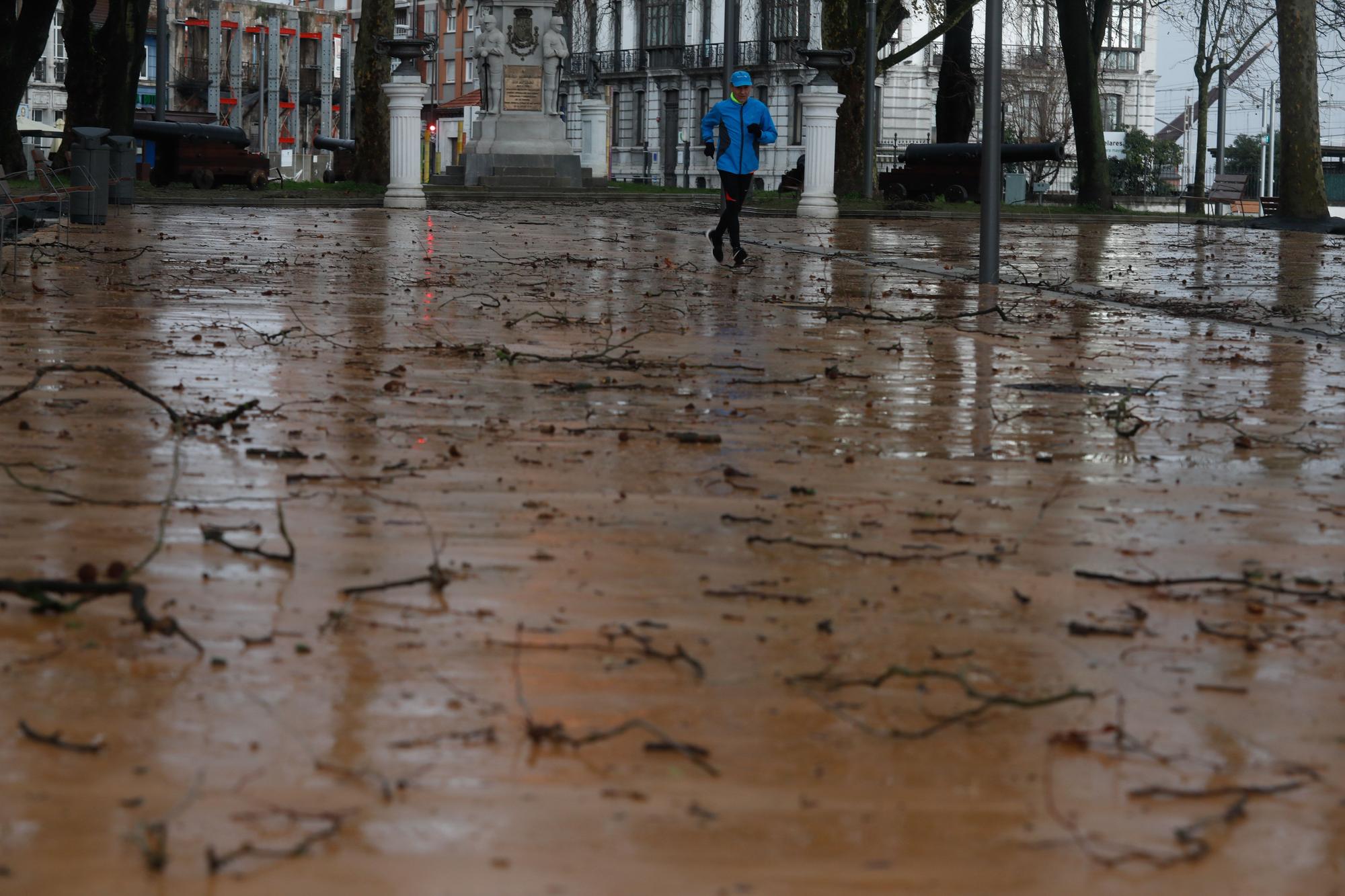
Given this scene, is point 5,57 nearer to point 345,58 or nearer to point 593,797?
point 593,797

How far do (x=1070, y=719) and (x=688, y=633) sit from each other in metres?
0.83

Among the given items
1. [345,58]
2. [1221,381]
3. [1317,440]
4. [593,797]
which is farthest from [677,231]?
[345,58]

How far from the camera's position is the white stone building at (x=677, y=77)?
78375 mm

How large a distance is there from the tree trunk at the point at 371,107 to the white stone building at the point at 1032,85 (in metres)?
22.5

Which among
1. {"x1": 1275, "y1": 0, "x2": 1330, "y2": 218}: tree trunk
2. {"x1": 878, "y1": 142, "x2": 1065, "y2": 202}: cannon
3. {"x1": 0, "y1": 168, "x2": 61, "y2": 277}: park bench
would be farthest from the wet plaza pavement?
{"x1": 878, "y1": 142, "x2": 1065, "y2": 202}: cannon

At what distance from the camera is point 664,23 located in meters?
84.7

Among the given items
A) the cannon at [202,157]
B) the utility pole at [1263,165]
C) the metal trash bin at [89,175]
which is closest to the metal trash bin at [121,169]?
the metal trash bin at [89,175]

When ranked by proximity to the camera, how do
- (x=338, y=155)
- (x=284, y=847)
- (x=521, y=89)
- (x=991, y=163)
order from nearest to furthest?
(x=284, y=847), (x=991, y=163), (x=521, y=89), (x=338, y=155)

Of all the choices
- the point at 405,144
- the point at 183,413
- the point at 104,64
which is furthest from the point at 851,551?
the point at 104,64

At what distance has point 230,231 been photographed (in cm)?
2259

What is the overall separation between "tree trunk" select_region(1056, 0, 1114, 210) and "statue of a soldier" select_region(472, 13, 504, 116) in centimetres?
1135

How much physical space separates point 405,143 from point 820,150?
22.5 feet

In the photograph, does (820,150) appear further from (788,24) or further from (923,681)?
(788,24)

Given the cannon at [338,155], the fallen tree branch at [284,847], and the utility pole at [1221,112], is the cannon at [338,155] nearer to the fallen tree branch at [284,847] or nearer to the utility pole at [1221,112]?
the utility pole at [1221,112]
